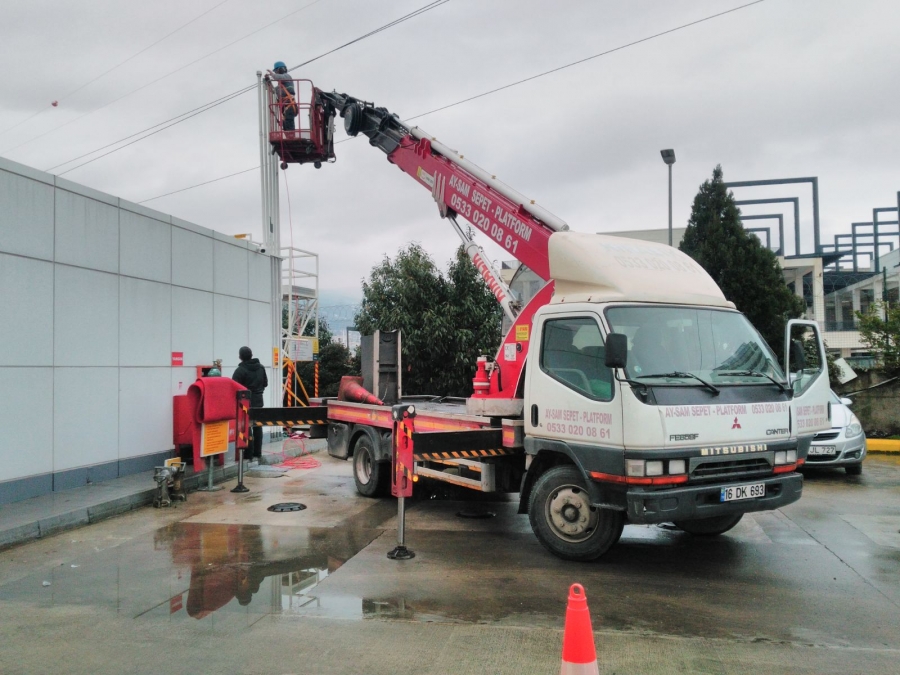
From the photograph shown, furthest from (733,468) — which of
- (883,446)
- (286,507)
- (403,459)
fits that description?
(883,446)

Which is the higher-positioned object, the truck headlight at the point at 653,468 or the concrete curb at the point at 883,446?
the truck headlight at the point at 653,468

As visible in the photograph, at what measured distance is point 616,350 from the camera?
217 inches

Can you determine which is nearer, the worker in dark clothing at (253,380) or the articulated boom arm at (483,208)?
the articulated boom arm at (483,208)

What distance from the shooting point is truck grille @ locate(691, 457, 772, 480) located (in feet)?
18.5

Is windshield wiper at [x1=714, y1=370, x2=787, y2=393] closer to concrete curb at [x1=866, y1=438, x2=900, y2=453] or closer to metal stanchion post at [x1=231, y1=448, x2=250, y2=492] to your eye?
metal stanchion post at [x1=231, y1=448, x2=250, y2=492]

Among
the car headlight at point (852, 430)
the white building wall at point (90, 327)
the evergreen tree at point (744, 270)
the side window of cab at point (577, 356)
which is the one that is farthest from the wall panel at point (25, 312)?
the evergreen tree at point (744, 270)

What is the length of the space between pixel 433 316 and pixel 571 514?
Result: 36.0ft

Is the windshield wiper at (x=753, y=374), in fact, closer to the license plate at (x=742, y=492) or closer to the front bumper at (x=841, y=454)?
the license plate at (x=742, y=492)

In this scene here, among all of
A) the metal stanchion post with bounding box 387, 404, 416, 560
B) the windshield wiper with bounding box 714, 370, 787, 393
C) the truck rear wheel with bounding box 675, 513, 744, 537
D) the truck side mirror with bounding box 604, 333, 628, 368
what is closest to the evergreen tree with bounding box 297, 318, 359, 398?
the metal stanchion post with bounding box 387, 404, 416, 560

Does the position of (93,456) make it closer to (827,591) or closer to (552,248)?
(552,248)

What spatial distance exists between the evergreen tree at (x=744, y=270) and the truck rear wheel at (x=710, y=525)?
11711mm

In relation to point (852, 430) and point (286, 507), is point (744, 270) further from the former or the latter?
point (286, 507)

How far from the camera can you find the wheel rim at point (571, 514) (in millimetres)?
6094

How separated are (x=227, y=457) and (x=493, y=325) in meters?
7.87
